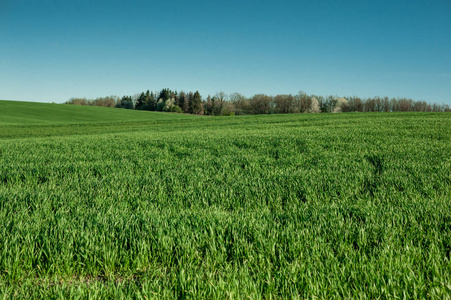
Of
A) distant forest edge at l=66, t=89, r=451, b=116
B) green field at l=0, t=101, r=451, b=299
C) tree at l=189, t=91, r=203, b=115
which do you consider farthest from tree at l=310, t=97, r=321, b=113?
green field at l=0, t=101, r=451, b=299

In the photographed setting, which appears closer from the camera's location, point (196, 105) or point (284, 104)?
point (284, 104)

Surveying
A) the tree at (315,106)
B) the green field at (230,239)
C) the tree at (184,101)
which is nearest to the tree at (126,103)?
the tree at (184,101)

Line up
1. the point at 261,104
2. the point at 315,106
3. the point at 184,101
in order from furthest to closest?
the point at 184,101 → the point at 261,104 → the point at 315,106

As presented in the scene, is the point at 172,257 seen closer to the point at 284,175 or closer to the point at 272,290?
the point at 272,290

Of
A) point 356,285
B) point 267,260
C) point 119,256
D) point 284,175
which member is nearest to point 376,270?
point 356,285

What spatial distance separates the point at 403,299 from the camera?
198 cm

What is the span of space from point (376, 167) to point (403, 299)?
539cm

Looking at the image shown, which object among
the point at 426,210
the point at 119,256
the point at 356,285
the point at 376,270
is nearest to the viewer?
the point at 356,285

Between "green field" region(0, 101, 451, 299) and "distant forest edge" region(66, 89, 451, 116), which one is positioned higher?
"distant forest edge" region(66, 89, 451, 116)

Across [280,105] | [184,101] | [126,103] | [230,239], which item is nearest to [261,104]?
[280,105]

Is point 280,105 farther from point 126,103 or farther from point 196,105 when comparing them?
point 126,103

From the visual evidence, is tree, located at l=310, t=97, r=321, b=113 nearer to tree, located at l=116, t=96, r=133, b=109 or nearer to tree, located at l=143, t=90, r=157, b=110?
tree, located at l=143, t=90, r=157, b=110

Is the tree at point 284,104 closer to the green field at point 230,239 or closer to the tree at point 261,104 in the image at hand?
the tree at point 261,104

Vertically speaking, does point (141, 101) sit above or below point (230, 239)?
above
